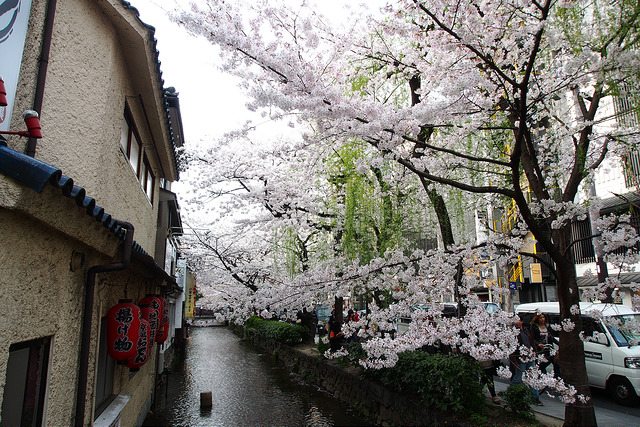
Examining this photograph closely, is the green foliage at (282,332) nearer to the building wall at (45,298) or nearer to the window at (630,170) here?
the window at (630,170)

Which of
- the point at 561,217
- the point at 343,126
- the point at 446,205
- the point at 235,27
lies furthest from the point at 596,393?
the point at 235,27

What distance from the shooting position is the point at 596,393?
12047mm

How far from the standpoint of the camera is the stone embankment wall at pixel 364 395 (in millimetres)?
9500

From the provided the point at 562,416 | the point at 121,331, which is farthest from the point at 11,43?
the point at 562,416

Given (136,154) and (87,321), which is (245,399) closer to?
(136,154)

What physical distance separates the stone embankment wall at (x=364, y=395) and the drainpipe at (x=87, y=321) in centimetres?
670

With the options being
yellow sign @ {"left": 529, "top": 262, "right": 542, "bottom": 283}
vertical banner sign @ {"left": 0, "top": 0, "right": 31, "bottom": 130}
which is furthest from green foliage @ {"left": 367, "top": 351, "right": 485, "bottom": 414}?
yellow sign @ {"left": 529, "top": 262, "right": 542, "bottom": 283}

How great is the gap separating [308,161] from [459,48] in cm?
599

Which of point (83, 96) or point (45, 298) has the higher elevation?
point (83, 96)

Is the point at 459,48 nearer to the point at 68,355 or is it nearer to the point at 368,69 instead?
the point at 368,69

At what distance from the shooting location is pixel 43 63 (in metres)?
4.10

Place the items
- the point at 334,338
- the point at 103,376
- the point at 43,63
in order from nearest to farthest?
the point at 43,63 → the point at 103,376 → the point at 334,338

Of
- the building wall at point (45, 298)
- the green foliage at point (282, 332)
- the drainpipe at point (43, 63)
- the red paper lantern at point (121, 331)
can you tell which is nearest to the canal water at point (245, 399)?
→ the green foliage at point (282, 332)

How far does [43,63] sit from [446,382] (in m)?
8.55
